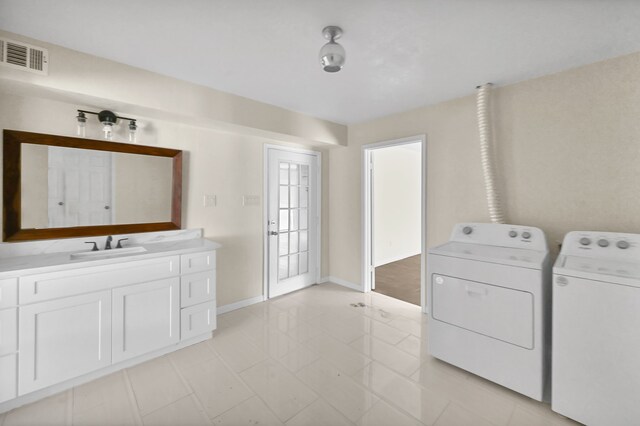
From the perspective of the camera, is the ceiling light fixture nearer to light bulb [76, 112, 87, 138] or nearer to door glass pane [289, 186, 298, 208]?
light bulb [76, 112, 87, 138]

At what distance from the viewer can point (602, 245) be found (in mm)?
1859

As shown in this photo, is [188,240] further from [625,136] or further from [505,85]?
[625,136]

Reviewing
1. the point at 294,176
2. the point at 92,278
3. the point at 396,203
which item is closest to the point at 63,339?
the point at 92,278

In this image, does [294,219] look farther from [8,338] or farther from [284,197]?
[8,338]

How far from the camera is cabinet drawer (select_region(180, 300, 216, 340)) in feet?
7.75

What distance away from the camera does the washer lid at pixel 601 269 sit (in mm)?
1480

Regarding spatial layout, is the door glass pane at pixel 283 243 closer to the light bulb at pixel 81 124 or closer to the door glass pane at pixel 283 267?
the door glass pane at pixel 283 267

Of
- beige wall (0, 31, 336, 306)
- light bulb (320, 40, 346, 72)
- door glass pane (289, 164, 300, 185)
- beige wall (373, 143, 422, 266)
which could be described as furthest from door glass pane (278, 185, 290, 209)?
light bulb (320, 40, 346, 72)

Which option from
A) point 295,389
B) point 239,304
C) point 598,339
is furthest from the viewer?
point 239,304

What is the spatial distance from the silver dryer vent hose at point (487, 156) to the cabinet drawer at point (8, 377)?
3.61 meters

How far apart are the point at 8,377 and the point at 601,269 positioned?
359 centimetres

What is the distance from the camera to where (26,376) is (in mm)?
1704

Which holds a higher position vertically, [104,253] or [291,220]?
[291,220]

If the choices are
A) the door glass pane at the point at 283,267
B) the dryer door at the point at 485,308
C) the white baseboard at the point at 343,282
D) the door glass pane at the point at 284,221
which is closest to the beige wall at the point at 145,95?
the door glass pane at the point at 284,221
